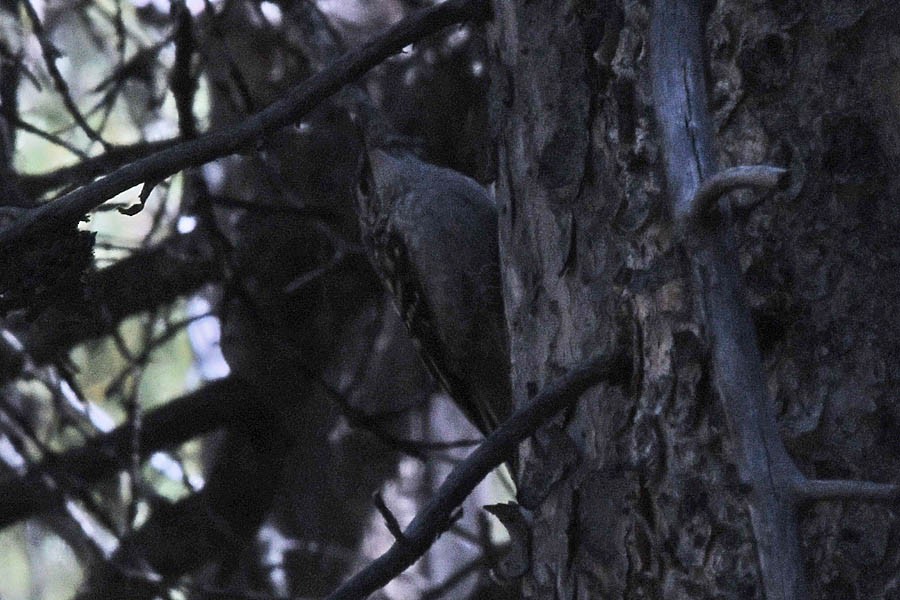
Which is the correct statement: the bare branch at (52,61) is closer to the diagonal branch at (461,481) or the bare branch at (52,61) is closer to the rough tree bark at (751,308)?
the rough tree bark at (751,308)

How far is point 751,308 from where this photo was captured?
6.05 ft

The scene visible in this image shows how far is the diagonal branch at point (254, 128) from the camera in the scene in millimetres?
1984

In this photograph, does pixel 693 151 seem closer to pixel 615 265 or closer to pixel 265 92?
pixel 615 265

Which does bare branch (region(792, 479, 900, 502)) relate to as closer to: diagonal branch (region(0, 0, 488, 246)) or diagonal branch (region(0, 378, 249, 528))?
diagonal branch (region(0, 0, 488, 246))

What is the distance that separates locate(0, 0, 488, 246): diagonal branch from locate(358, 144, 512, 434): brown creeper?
1.42 metres

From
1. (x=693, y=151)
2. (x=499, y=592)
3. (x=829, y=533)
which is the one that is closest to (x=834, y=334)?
(x=829, y=533)

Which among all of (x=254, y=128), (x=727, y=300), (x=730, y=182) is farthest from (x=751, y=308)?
(x=254, y=128)

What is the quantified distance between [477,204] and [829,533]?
2.29 meters

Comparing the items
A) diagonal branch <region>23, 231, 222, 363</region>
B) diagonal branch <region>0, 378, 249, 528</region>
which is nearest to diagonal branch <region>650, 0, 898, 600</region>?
diagonal branch <region>23, 231, 222, 363</region>

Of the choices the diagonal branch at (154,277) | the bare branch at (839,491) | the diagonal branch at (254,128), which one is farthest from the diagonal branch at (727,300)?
the diagonal branch at (154,277)

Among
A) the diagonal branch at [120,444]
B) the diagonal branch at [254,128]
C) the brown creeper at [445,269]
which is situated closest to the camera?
the diagonal branch at [254,128]

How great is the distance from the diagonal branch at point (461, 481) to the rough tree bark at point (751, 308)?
0.14 meters

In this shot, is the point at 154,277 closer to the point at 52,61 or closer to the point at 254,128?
the point at 52,61

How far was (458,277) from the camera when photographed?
395 cm
